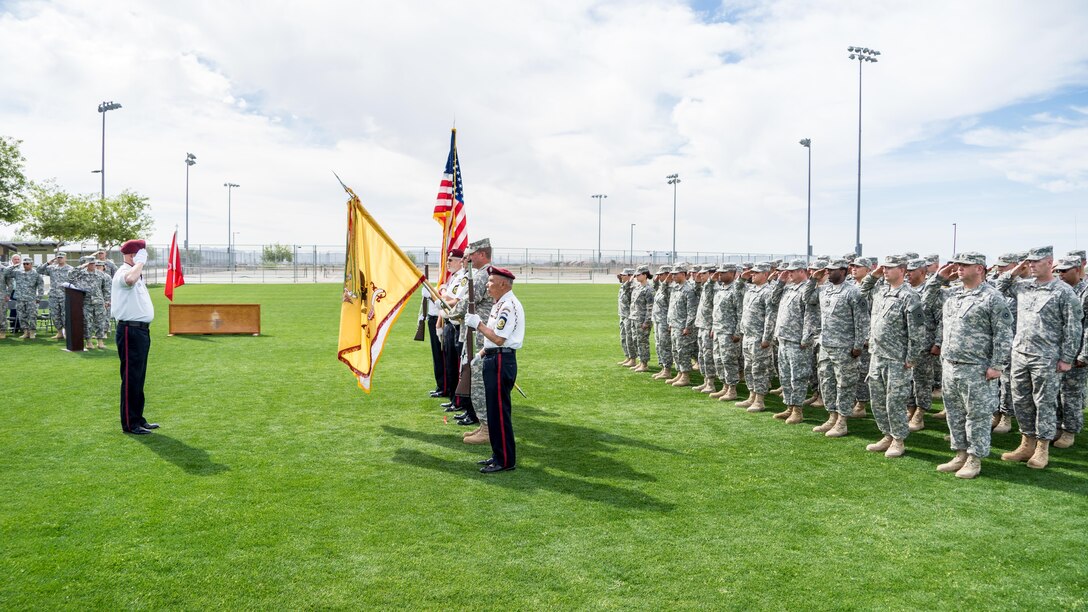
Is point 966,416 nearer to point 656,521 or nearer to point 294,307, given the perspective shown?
point 656,521

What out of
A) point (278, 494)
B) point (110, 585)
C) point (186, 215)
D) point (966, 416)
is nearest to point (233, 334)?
point (278, 494)

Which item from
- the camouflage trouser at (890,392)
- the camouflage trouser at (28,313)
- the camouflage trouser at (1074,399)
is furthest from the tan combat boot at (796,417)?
the camouflage trouser at (28,313)

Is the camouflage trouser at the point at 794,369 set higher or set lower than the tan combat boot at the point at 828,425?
higher

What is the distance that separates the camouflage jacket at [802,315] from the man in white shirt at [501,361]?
3.87 meters

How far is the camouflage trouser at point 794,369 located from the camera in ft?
27.8

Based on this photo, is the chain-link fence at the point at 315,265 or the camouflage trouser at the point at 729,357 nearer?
the camouflage trouser at the point at 729,357

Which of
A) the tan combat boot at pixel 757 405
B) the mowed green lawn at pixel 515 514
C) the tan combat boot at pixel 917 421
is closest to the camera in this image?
the mowed green lawn at pixel 515 514

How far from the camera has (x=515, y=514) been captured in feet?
17.3

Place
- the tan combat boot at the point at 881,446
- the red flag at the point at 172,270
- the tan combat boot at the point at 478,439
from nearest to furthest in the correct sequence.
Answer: the tan combat boot at the point at 881,446 < the tan combat boot at the point at 478,439 < the red flag at the point at 172,270

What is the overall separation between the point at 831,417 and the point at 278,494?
591cm

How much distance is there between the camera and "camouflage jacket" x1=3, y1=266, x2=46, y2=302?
16.3m

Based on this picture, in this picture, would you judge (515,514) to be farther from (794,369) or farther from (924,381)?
(924,381)

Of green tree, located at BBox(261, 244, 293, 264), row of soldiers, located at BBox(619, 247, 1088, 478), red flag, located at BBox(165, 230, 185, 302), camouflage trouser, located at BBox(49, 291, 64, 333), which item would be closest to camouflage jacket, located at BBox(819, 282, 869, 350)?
row of soldiers, located at BBox(619, 247, 1088, 478)

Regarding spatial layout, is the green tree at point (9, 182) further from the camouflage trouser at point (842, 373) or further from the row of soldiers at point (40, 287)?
the camouflage trouser at point (842, 373)
